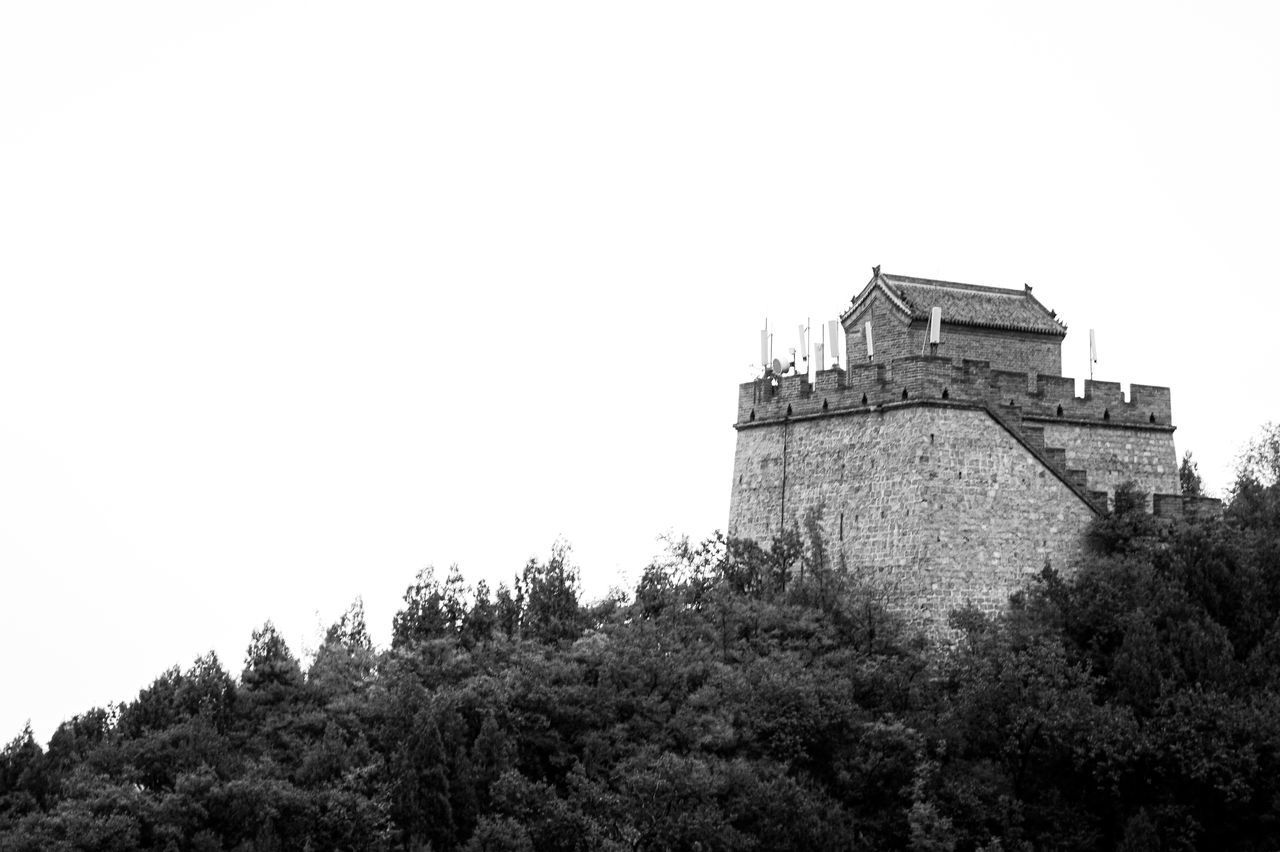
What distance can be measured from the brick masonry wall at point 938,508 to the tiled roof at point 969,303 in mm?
3869

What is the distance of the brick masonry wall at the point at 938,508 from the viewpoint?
51906mm

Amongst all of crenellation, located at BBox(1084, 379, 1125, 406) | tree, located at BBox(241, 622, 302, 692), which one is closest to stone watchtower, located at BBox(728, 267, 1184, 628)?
crenellation, located at BBox(1084, 379, 1125, 406)

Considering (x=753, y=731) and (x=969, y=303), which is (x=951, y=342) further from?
(x=753, y=731)

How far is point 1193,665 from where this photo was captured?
49375 mm

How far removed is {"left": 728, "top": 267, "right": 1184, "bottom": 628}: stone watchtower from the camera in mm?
52125

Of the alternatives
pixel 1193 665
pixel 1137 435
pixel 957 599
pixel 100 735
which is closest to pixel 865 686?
pixel 957 599

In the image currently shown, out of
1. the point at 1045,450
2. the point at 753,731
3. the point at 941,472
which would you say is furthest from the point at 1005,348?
the point at 753,731

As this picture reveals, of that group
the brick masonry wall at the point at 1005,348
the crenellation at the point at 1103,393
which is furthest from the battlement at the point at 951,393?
the brick masonry wall at the point at 1005,348

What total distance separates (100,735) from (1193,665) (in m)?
22.5

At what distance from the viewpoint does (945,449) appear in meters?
52.5

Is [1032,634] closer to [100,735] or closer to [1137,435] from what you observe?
[1137,435]

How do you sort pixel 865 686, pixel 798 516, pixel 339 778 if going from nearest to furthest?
pixel 339 778 → pixel 865 686 → pixel 798 516

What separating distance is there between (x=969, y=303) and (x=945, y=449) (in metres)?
5.63

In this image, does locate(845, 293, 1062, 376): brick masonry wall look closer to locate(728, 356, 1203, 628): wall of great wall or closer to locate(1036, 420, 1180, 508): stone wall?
locate(728, 356, 1203, 628): wall of great wall
